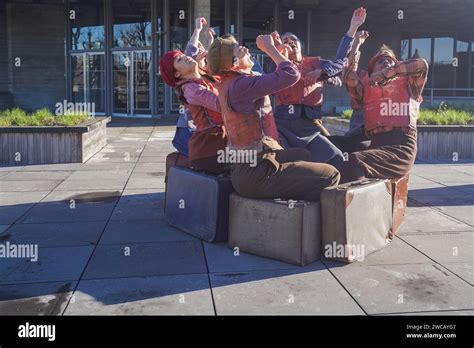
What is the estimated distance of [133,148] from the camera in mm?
12867

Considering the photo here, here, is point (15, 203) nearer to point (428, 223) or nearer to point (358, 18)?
point (358, 18)

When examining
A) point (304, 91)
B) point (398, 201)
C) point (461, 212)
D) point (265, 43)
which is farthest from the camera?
point (461, 212)

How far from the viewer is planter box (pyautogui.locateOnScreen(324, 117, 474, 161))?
36.9 ft

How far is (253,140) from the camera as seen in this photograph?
4.71m

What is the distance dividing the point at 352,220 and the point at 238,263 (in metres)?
1.05

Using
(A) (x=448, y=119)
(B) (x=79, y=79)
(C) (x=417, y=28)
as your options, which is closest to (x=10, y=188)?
(A) (x=448, y=119)

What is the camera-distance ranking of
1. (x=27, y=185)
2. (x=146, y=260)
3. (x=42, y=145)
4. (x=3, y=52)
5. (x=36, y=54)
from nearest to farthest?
(x=146, y=260)
(x=27, y=185)
(x=42, y=145)
(x=36, y=54)
(x=3, y=52)

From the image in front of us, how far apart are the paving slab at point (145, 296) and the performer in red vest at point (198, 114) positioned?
1.56 metres

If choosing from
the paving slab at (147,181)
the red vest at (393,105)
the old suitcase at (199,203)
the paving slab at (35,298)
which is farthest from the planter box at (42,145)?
the paving slab at (35,298)

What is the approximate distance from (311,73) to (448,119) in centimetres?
709

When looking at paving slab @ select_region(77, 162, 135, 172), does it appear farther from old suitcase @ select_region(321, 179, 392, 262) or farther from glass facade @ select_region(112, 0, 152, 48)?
glass facade @ select_region(112, 0, 152, 48)

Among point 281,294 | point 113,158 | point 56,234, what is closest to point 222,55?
point 281,294

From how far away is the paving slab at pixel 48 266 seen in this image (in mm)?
4480

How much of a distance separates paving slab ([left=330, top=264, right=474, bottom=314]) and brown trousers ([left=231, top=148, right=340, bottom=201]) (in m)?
0.72
